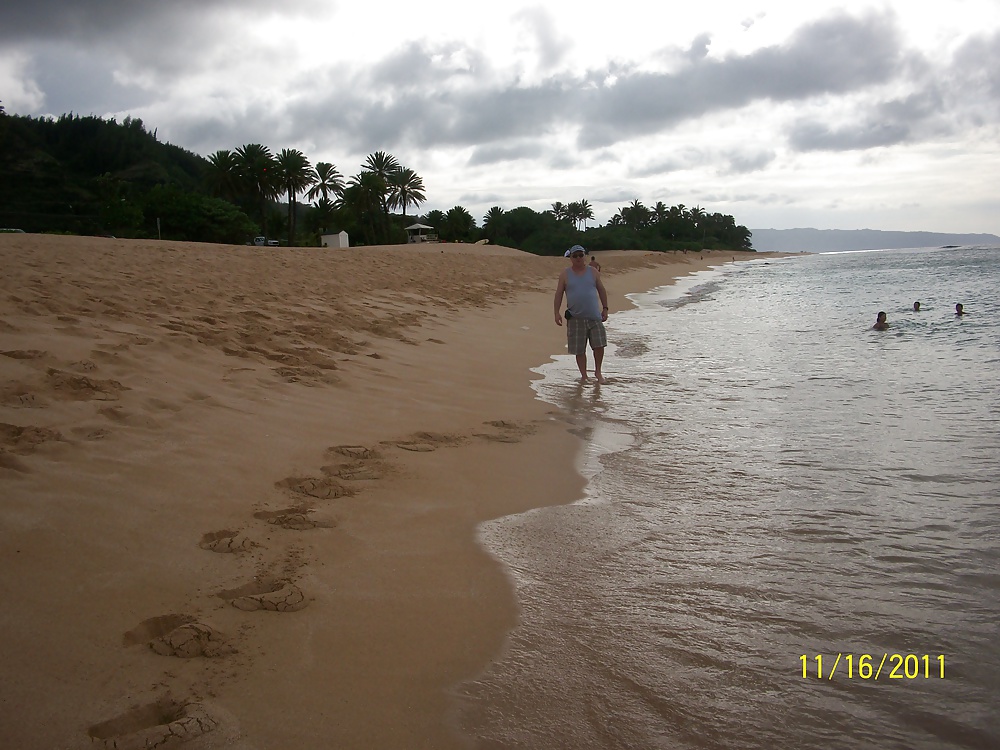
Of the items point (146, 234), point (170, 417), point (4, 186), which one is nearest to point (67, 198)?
point (4, 186)

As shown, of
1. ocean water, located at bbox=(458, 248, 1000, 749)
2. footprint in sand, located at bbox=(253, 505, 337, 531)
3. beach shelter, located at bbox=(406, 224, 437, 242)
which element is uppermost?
beach shelter, located at bbox=(406, 224, 437, 242)

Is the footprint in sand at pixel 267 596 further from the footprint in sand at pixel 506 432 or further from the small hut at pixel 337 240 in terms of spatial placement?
the small hut at pixel 337 240

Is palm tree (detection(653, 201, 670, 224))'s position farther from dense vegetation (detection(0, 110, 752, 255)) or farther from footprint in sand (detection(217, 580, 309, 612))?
footprint in sand (detection(217, 580, 309, 612))

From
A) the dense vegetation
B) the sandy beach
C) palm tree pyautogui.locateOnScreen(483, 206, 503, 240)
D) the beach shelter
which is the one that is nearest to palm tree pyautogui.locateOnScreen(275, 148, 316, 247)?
the dense vegetation

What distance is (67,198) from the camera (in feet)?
182

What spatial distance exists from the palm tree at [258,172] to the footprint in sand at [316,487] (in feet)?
167

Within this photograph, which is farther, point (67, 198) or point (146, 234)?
point (67, 198)

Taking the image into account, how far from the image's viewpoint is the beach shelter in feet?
191

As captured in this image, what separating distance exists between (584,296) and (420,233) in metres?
57.1

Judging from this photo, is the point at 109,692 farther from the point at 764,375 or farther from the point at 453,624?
the point at 764,375

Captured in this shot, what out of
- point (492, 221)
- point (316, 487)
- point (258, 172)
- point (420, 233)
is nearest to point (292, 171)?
point (258, 172)

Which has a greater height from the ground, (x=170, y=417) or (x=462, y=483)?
(x=170, y=417)

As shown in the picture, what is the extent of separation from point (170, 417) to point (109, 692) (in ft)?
7.70

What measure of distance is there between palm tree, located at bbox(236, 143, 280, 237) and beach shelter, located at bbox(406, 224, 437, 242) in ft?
40.4
